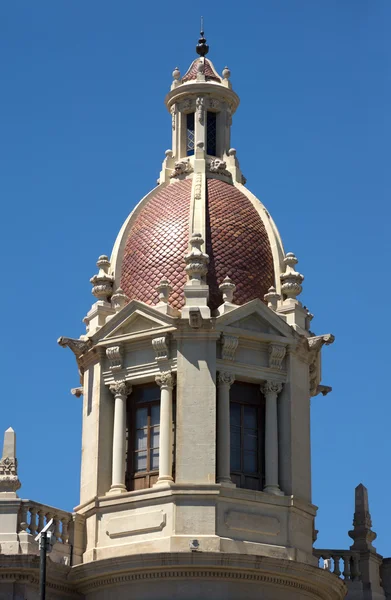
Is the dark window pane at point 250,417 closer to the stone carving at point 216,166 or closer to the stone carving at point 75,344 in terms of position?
the stone carving at point 75,344

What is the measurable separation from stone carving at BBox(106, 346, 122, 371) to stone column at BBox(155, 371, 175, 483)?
122 centimetres

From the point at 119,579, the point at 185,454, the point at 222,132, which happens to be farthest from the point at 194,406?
the point at 222,132

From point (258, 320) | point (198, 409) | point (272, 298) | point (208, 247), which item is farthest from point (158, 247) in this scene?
point (198, 409)

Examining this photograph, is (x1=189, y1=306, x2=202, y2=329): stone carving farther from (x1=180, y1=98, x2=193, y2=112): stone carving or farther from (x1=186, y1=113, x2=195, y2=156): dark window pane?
(x1=180, y1=98, x2=193, y2=112): stone carving

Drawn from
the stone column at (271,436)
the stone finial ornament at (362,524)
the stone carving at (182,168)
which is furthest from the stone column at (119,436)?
the stone carving at (182,168)

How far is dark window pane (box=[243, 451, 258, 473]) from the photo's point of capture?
127 ft

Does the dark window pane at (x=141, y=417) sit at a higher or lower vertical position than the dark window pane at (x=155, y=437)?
higher

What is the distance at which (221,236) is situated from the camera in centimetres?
4081

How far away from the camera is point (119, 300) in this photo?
1587 inches

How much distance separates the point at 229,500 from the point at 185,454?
144 cm

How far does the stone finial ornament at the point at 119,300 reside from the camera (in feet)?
132

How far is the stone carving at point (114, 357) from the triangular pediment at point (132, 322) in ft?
1.02

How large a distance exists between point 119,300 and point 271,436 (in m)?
5.05

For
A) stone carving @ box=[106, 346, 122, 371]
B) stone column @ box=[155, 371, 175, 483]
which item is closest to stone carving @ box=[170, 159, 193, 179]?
stone carving @ box=[106, 346, 122, 371]
